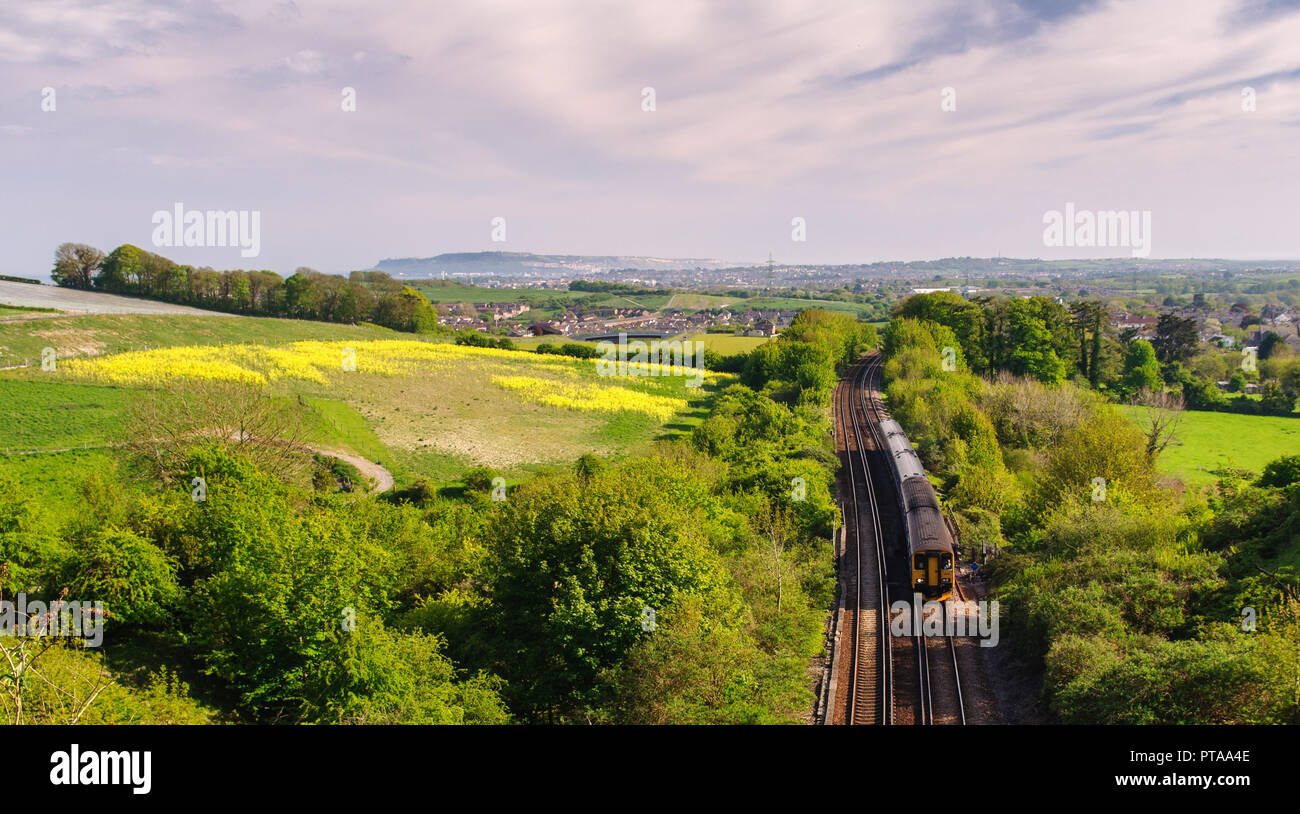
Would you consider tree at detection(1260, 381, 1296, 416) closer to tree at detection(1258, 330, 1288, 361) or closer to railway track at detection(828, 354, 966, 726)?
tree at detection(1258, 330, 1288, 361)

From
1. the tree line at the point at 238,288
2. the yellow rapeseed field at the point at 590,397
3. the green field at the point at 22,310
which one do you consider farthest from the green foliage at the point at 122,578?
the tree line at the point at 238,288

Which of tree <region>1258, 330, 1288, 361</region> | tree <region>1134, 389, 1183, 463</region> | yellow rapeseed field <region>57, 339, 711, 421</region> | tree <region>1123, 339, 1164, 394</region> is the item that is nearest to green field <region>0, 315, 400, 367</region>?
yellow rapeseed field <region>57, 339, 711, 421</region>

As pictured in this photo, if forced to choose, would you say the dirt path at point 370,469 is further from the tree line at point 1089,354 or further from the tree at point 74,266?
the tree at point 74,266

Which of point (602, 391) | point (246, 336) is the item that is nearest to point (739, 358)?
point (602, 391)

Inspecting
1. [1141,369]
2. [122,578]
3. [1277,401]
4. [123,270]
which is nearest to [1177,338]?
[1141,369]

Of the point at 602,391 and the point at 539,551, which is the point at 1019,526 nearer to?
the point at 539,551

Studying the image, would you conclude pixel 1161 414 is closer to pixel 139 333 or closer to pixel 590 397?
pixel 590 397
